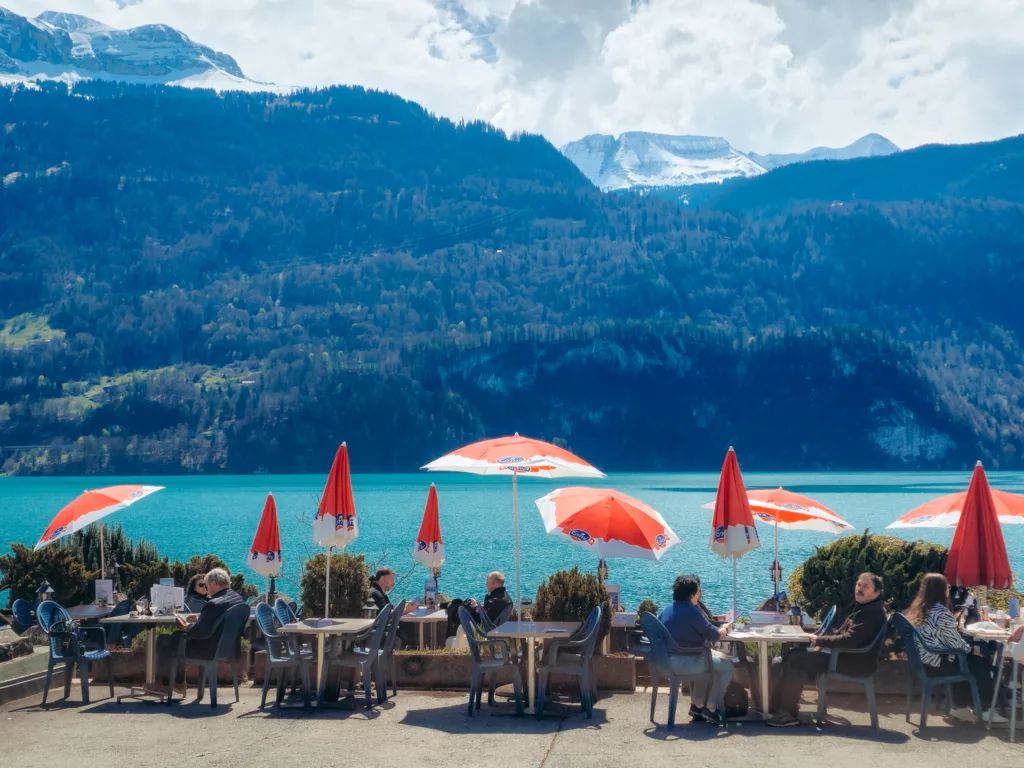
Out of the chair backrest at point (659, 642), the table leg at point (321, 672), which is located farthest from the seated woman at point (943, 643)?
the table leg at point (321, 672)

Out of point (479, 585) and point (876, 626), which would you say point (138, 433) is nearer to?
point (479, 585)

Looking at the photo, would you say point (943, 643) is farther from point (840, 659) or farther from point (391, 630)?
point (391, 630)

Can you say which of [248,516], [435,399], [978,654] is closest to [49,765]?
[978,654]

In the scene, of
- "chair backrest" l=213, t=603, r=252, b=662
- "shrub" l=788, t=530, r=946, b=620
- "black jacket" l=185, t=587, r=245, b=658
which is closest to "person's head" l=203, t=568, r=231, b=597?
"black jacket" l=185, t=587, r=245, b=658

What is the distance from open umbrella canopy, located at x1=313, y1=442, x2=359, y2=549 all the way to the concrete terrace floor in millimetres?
1771

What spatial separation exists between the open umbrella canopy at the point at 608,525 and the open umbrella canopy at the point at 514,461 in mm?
1177

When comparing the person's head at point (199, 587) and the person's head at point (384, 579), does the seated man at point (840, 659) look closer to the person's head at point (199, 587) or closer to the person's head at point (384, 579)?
the person's head at point (384, 579)

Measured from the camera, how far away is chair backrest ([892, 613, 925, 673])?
27.8 feet

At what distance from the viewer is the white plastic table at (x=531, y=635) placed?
8984 millimetres

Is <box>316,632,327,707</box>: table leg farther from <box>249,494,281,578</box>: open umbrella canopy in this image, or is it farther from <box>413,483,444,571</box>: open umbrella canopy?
<box>413,483,444,571</box>: open umbrella canopy

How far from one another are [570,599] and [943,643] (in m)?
3.49

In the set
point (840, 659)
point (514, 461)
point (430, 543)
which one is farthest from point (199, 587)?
point (840, 659)

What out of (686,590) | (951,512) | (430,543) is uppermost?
(951,512)

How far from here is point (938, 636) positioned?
860cm
